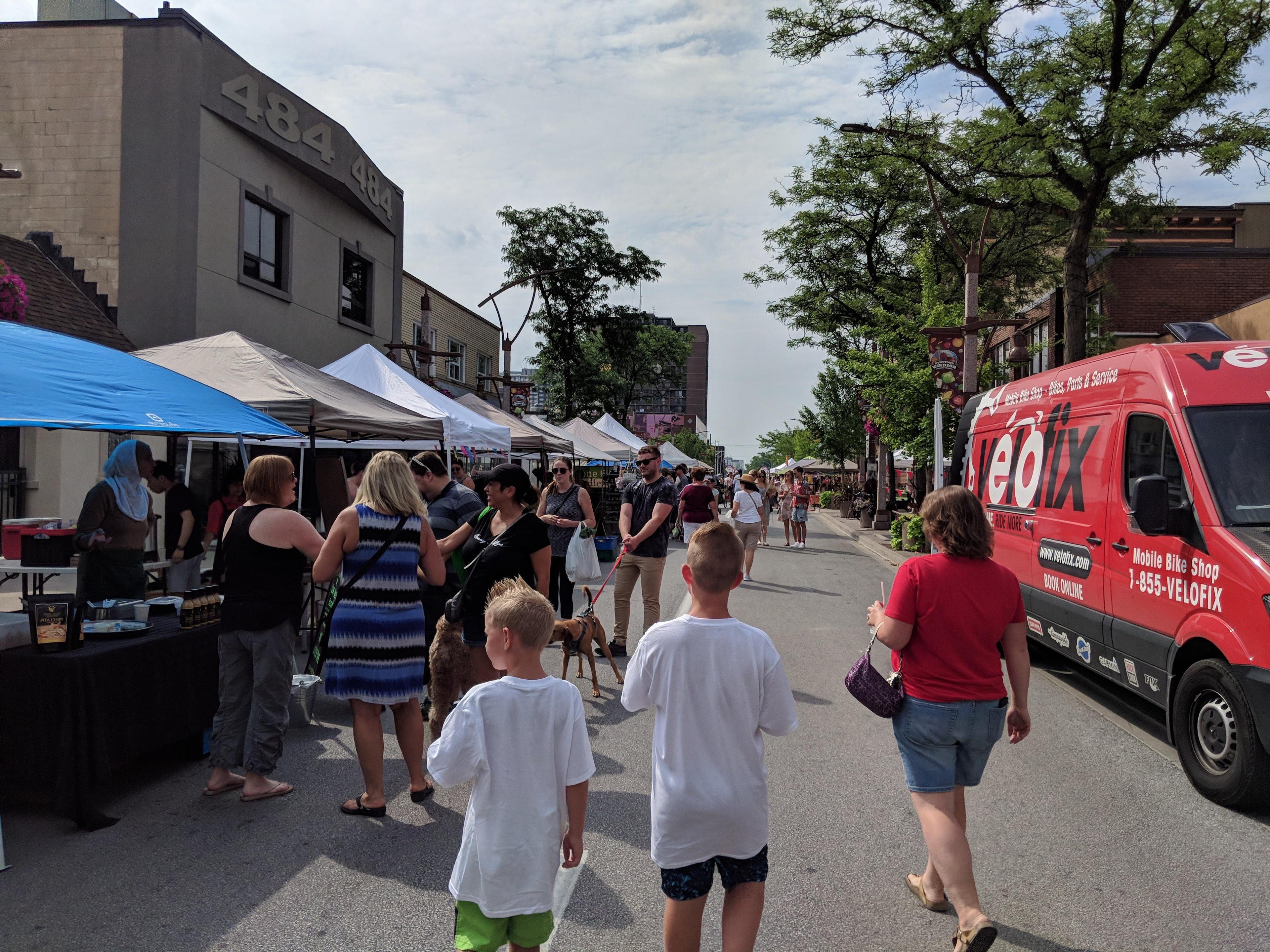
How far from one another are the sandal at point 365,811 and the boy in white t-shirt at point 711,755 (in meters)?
2.39

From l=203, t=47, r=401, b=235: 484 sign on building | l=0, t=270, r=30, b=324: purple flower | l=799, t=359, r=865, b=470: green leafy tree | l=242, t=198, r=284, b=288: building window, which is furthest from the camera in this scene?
l=799, t=359, r=865, b=470: green leafy tree

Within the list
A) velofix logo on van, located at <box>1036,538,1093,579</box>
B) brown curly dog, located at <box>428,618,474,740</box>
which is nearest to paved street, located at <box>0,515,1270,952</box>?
brown curly dog, located at <box>428,618,474,740</box>

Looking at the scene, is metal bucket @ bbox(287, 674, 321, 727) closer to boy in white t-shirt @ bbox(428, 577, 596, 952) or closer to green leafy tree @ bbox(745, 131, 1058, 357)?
boy in white t-shirt @ bbox(428, 577, 596, 952)

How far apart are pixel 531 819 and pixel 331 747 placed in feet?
12.0

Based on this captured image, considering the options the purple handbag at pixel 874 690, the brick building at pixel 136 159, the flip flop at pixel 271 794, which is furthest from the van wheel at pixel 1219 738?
the brick building at pixel 136 159

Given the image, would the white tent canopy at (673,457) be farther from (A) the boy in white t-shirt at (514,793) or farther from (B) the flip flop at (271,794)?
(A) the boy in white t-shirt at (514,793)

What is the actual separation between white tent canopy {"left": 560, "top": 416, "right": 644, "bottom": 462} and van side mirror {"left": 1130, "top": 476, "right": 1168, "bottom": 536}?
1874 cm

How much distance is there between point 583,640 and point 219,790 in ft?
9.02

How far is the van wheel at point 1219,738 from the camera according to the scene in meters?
4.62

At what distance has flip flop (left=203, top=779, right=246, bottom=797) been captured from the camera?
492 centimetres

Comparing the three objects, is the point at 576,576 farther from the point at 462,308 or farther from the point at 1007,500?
the point at 462,308

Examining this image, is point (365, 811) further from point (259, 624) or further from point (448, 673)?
point (259, 624)

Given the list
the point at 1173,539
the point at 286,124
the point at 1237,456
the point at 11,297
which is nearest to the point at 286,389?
the point at 11,297

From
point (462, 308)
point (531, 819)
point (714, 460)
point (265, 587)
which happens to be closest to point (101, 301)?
point (265, 587)
